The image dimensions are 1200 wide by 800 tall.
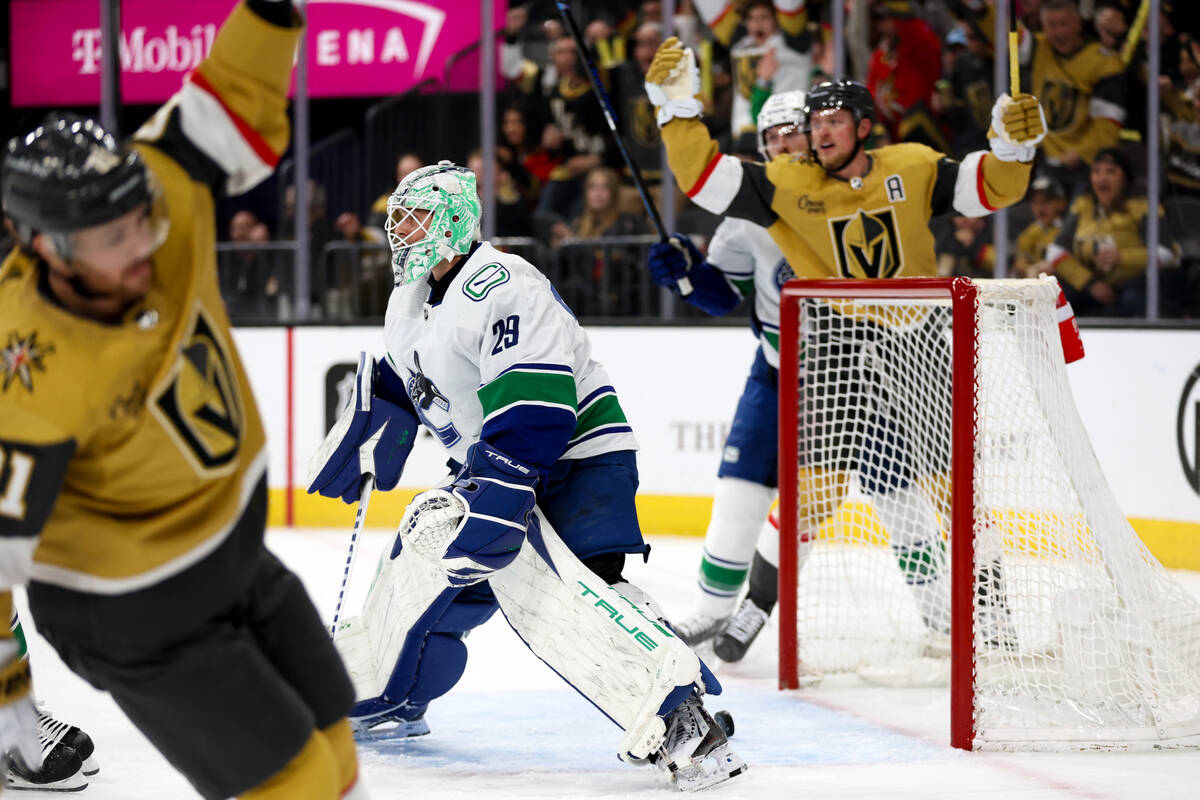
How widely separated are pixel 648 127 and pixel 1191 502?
8.99 ft

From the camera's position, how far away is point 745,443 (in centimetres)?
362

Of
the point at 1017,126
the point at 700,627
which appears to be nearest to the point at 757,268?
the point at 1017,126

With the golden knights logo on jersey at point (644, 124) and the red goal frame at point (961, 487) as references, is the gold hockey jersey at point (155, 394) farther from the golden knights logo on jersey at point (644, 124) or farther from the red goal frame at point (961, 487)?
the golden knights logo on jersey at point (644, 124)

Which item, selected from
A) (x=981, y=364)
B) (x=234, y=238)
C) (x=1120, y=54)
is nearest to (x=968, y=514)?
(x=981, y=364)

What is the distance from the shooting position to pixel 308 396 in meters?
5.89

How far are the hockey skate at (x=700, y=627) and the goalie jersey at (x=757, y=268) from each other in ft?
2.05

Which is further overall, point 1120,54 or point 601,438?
point 1120,54

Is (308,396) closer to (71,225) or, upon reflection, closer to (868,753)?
(868,753)

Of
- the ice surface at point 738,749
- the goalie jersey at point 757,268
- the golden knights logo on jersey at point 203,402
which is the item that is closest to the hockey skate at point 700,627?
the ice surface at point 738,749

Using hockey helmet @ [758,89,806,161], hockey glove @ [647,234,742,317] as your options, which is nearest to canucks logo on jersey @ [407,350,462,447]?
hockey glove @ [647,234,742,317]

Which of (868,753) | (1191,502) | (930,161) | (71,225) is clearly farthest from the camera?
(1191,502)

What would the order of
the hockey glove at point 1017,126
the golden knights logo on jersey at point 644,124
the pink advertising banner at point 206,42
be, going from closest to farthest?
the hockey glove at point 1017,126
the golden knights logo on jersey at point 644,124
the pink advertising banner at point 206,42

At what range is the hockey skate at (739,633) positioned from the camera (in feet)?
11.7

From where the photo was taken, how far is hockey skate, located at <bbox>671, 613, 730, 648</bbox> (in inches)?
142
